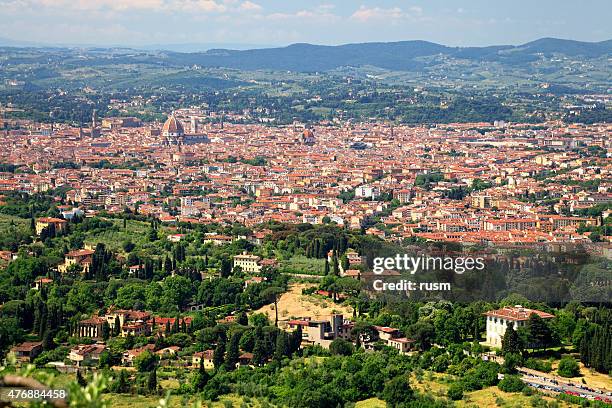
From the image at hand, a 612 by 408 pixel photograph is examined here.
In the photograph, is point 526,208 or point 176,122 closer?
point 526,208

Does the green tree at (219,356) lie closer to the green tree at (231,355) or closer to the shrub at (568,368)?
the green tree at (231,355)

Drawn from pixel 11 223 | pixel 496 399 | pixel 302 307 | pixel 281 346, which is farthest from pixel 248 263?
pixel 496 399

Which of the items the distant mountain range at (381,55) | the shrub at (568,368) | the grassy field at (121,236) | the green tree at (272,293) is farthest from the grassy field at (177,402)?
the distant mountain range at (381,55)

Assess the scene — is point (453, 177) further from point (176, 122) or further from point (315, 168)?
point (176, 122)

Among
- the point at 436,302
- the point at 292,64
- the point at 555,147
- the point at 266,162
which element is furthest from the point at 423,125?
the point at 292,64

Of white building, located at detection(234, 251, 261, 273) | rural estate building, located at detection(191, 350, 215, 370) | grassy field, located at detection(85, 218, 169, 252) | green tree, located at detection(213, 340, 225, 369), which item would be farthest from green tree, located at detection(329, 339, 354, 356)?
grassy field, located at detection(85, 218, 169, 252)

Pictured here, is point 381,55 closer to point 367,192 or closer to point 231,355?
point 367,192
